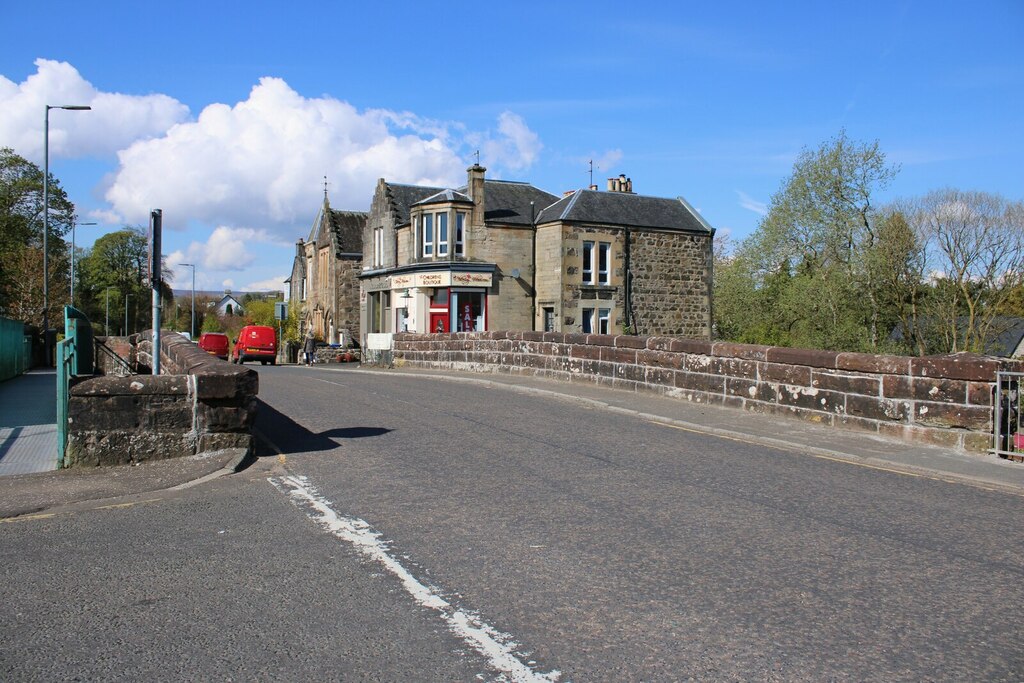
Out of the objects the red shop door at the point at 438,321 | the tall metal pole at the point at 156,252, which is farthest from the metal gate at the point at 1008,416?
the red shop door at the point at 438,321

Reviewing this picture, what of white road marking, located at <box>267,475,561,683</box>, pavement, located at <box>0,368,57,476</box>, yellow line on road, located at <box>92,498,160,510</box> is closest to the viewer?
white road marking, located at <box>267,475,561,683</box>

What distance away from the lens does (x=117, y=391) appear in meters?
9.09

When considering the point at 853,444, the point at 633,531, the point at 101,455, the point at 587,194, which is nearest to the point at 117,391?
the point at 101,455

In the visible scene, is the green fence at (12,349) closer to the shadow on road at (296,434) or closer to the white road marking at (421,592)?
the shadow on road at (296,434)

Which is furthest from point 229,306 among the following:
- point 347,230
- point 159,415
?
point 159,415

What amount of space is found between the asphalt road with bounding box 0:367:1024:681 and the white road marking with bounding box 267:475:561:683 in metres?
0.02

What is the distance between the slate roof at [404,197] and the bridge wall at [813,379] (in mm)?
22855

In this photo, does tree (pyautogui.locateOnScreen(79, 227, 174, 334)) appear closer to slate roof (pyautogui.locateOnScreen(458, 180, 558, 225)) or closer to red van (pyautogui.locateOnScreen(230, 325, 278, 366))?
red van (pyautogui.locateOnScreen(230, 325, 278, 366))

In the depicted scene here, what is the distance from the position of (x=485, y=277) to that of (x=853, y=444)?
28488mm

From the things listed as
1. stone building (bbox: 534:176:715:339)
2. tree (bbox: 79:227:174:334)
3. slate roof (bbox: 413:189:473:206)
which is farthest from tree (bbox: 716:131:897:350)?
tree (bbox: 79:227:174:334)

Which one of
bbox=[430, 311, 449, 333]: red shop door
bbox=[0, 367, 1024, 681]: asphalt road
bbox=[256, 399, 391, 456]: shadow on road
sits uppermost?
bbox=[430, 311, 449, 333]: red shop door

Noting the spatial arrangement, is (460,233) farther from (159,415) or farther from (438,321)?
(159,415)

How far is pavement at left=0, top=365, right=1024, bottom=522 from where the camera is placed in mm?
7969

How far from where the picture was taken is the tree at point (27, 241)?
43.4 m
